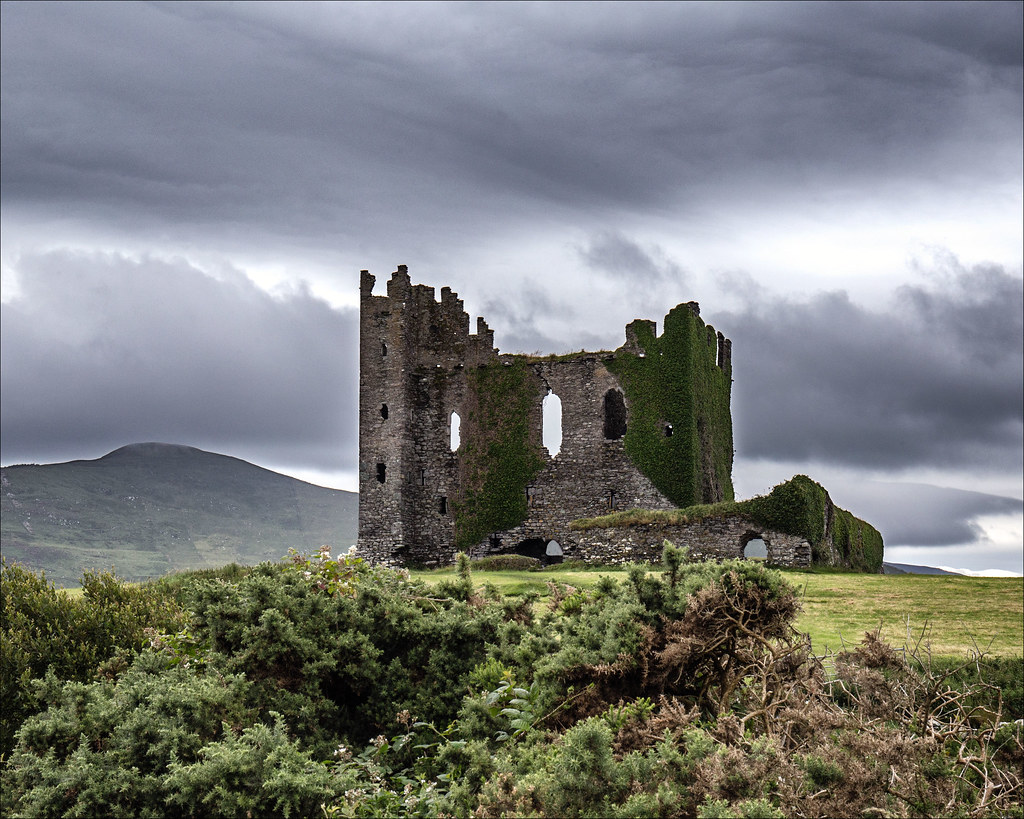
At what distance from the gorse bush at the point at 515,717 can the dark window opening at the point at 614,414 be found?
97.0 ft

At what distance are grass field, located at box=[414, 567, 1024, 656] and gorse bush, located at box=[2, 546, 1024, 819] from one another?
487cm

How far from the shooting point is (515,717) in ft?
22.5

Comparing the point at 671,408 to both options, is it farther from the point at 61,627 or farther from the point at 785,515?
the point at 61,627

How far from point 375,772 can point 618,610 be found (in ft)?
6.48

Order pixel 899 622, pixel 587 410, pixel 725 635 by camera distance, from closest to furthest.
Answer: pixel 725 635 → pixel 899 622 → pixel 587 410

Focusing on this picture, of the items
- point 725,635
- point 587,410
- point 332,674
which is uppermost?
point 587,410

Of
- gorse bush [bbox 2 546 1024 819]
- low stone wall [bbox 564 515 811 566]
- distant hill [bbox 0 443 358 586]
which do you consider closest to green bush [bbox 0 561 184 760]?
gorse bush [bbox 2 546 1024 819]

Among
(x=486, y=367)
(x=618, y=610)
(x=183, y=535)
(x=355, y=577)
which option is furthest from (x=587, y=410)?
(x=183, y=535)

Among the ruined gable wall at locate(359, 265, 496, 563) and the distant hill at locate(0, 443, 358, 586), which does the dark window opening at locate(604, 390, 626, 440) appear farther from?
the distant hill at locate(0, 443, 358, 586)

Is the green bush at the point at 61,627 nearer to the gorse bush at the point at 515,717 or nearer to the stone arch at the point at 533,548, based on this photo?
the gorse bush at the point at 515,717

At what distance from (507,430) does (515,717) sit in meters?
32.7

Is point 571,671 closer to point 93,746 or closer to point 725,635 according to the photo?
point 725,635

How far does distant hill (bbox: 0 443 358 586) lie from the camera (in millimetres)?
77812

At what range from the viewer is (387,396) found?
39.6m
